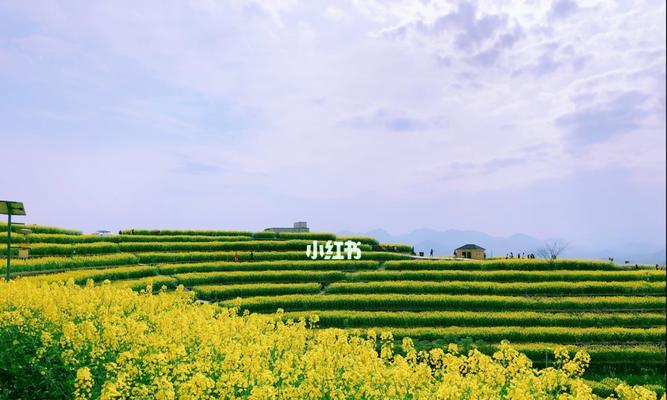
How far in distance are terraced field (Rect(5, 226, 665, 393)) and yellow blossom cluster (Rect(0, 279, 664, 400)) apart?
39.6 feet

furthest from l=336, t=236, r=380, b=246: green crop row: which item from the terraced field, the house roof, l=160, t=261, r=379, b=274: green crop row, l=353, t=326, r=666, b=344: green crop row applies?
l=353, t=326, r=666, b=344: green crop row

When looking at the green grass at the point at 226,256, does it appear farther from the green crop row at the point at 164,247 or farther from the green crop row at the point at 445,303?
the green crop row at the point at 445,303

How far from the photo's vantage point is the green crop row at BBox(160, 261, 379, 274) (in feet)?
112

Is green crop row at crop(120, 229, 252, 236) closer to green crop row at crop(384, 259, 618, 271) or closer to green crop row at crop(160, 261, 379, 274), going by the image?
green crop row at crop(160, 261, 379, 274)

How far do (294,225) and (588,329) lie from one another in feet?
105

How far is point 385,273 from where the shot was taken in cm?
3509

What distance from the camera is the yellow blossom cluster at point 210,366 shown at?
8.10m

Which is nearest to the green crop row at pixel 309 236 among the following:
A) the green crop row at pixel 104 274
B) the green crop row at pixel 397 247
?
the green crop row at pixel 397 247

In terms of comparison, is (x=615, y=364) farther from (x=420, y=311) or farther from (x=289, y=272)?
(x=289, y=272)

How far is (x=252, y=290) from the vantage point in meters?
30.5

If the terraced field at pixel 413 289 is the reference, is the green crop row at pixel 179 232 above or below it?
above

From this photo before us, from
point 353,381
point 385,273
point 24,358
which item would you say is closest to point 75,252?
point 385,273

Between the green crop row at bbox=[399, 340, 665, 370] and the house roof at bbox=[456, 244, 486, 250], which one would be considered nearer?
the green crop row at bbox=[399, 340, 665, 370]

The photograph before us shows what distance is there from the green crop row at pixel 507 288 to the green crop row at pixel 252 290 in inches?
60.2
